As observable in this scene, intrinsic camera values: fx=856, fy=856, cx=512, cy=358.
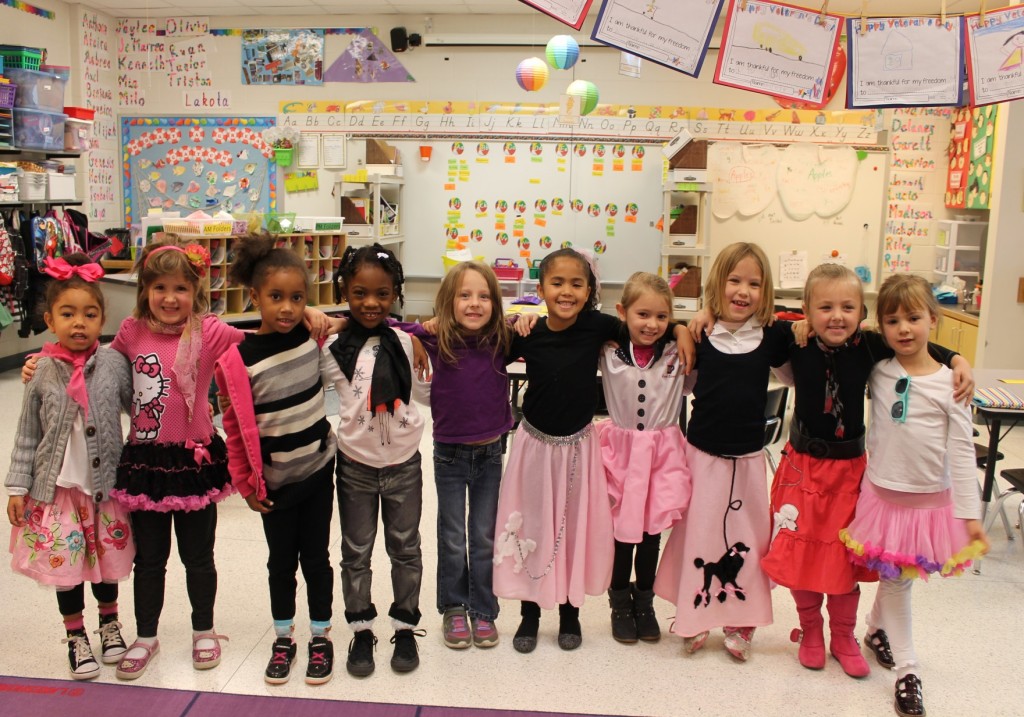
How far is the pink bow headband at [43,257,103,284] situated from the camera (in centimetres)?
213

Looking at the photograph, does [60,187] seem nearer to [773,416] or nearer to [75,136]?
[75,136]

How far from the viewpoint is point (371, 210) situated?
22.3 feet

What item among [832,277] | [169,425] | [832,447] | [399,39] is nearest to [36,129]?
[399,39]

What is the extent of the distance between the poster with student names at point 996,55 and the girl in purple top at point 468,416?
1813mm

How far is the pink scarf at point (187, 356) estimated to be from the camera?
217 centimetres

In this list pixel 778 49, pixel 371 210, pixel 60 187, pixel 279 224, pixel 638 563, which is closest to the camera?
pixel 638 563

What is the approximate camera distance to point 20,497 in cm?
212

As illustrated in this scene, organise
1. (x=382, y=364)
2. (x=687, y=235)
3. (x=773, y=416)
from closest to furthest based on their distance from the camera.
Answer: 1. (x=382, y=364)
2. (x=773, y=416)
3. (x=687, y=235)

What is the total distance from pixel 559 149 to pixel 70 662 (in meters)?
5.66

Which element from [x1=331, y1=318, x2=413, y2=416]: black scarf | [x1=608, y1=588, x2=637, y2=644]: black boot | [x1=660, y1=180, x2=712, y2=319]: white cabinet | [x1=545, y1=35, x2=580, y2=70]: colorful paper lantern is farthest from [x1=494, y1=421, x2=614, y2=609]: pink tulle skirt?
[x1=660, y1=180, x2=712, y2=319]: white cabinet

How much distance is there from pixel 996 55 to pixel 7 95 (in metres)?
5.49

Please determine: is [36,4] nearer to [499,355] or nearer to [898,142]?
[499,355]

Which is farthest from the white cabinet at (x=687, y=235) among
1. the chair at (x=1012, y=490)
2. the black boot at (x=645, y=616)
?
the black boot at (x=645, y=616)

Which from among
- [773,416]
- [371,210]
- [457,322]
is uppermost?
[371,210]
